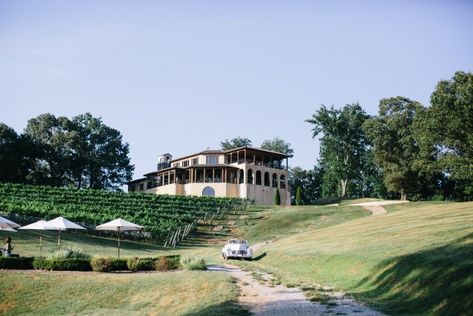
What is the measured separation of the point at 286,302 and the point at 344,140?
7837 cm

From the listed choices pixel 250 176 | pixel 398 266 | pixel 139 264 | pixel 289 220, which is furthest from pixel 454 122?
pixel 250 176

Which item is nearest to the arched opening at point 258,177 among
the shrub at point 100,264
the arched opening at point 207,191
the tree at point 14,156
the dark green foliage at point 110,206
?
the arched opening at point 207,191

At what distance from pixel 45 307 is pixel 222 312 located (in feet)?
28.2

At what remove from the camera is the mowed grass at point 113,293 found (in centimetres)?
1742

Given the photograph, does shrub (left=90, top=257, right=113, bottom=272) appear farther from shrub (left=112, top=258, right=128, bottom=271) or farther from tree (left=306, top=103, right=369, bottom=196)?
tree (left=306, top=103, right=369, bottom=196)

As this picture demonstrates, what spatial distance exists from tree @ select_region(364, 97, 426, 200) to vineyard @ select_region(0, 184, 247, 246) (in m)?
22.5

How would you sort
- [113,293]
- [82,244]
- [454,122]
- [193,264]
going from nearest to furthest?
1. [113,293]
2. [193,264]
3. [82,244]
4. [454,122]

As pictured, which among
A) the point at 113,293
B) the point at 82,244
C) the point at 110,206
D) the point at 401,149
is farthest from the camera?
the point at 401,149

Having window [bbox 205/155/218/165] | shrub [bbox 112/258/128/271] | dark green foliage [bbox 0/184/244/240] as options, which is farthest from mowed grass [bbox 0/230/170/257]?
window [bbox 205/155/218/165]

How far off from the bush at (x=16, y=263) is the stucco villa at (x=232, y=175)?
2170 inches

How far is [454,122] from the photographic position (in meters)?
43.5

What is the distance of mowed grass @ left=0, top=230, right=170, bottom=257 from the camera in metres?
34.4

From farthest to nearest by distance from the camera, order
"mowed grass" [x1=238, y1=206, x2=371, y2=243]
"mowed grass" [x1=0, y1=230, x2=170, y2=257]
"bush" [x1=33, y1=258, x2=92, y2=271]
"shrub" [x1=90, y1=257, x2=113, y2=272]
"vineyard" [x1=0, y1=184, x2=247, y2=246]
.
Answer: "mowed grass" [x1=238, y1=206, x2=371, y2=243]
"vineyard" [x1=0, y1=184, x2=247, y2=246]
"mowed grass" [x1=0, y1=230, x2=170, y2=257]
"shrub" [x1=90, y1=257, x2=113, y2=272]
"bush" [x1=33, y1=258, x2=92, y2=271]

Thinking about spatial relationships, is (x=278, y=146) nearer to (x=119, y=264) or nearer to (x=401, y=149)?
(x=401, y=149)
